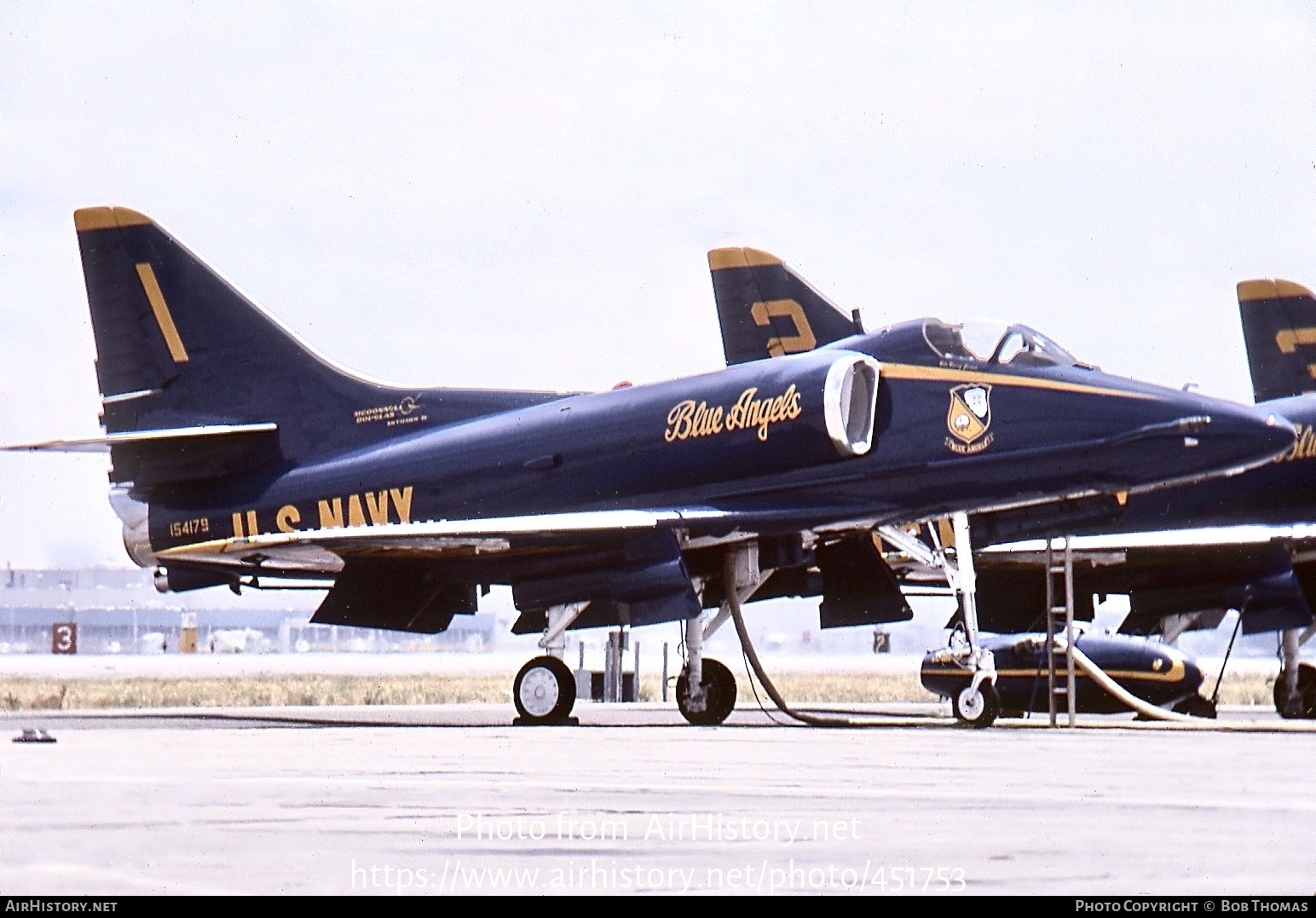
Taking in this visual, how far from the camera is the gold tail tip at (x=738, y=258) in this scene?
99.7ft

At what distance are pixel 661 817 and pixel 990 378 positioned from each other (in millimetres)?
10650

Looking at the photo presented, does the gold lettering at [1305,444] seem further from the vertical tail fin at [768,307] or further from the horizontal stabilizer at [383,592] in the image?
the horizontal stabilizer at [383,592]

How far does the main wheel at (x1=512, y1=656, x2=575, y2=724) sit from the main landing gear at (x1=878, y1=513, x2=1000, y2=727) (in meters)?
3.70

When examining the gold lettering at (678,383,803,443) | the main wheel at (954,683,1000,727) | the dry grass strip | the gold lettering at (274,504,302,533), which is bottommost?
the dry grass strip

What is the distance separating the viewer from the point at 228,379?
75.3 feet

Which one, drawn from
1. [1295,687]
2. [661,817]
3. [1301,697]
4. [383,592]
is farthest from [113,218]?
[661,817]

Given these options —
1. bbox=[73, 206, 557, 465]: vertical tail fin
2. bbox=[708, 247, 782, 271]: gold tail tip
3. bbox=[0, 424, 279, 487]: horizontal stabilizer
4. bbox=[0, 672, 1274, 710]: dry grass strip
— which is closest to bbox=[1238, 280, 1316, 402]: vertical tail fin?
bbox=[708, 247, 782, 271]: gold tail tip

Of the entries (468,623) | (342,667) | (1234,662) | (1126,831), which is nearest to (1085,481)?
(1126,831)

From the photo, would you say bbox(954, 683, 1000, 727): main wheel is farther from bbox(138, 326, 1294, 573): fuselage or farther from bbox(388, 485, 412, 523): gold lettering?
bbox(388, 485, 412, 523): gold lettering

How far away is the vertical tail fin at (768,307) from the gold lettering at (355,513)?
34.8ft

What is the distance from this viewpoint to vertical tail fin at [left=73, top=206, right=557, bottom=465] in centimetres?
2266

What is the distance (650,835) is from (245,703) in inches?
950

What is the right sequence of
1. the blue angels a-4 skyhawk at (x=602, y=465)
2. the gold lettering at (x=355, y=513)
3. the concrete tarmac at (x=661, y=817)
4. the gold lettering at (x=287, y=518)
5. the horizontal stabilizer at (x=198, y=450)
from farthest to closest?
1. the horizontal stabilizer at (x=198, y=450)
2. the gold lettering at (x=287, y=518)
3. the gold lettering at (x=355, y=513)
4. the blue angels a-4 skyhawk at (x=602, y=465)
5. the concrete tarmac at (x=661, y=817)

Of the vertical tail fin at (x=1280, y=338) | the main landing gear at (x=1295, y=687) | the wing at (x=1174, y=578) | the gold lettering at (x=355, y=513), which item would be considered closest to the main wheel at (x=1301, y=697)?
the main landing gear at (x=1295, y=687)
